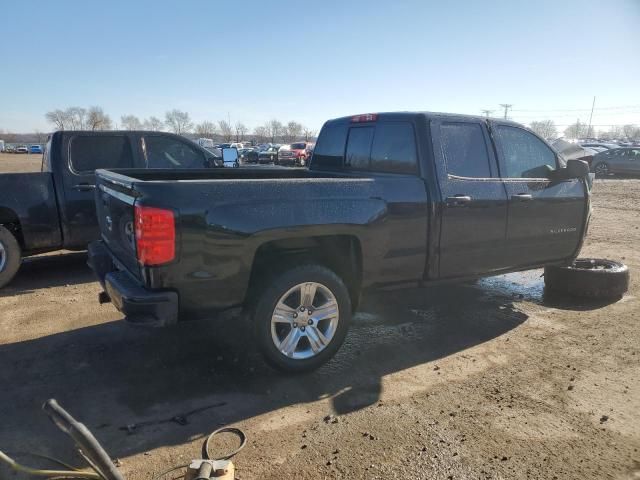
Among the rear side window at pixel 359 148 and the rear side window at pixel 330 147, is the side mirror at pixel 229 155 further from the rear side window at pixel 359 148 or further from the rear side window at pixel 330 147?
the rear side window at pixel 359 148


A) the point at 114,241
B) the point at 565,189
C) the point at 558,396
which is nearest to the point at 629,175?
the point at 565,189

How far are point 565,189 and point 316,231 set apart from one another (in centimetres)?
314

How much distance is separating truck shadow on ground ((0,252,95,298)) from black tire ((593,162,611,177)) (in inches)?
1051

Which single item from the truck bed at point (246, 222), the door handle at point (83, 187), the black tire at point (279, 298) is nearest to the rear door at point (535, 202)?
the truck bed at point (246, 222)

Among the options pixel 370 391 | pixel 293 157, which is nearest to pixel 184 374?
pixel 370 391

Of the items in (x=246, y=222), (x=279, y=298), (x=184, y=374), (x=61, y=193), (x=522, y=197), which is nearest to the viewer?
(x=246, y=222)

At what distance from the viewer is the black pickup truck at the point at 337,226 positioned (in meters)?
3.09

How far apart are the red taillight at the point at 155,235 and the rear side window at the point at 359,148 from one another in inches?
93.6

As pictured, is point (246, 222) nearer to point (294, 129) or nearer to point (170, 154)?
point (170, 154)

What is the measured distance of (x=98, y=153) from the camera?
625cm

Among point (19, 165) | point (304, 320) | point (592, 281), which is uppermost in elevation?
point (304, 320)

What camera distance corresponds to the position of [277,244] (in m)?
3.48

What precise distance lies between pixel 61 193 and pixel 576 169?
586cm

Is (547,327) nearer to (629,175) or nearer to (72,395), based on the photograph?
(72,395)
